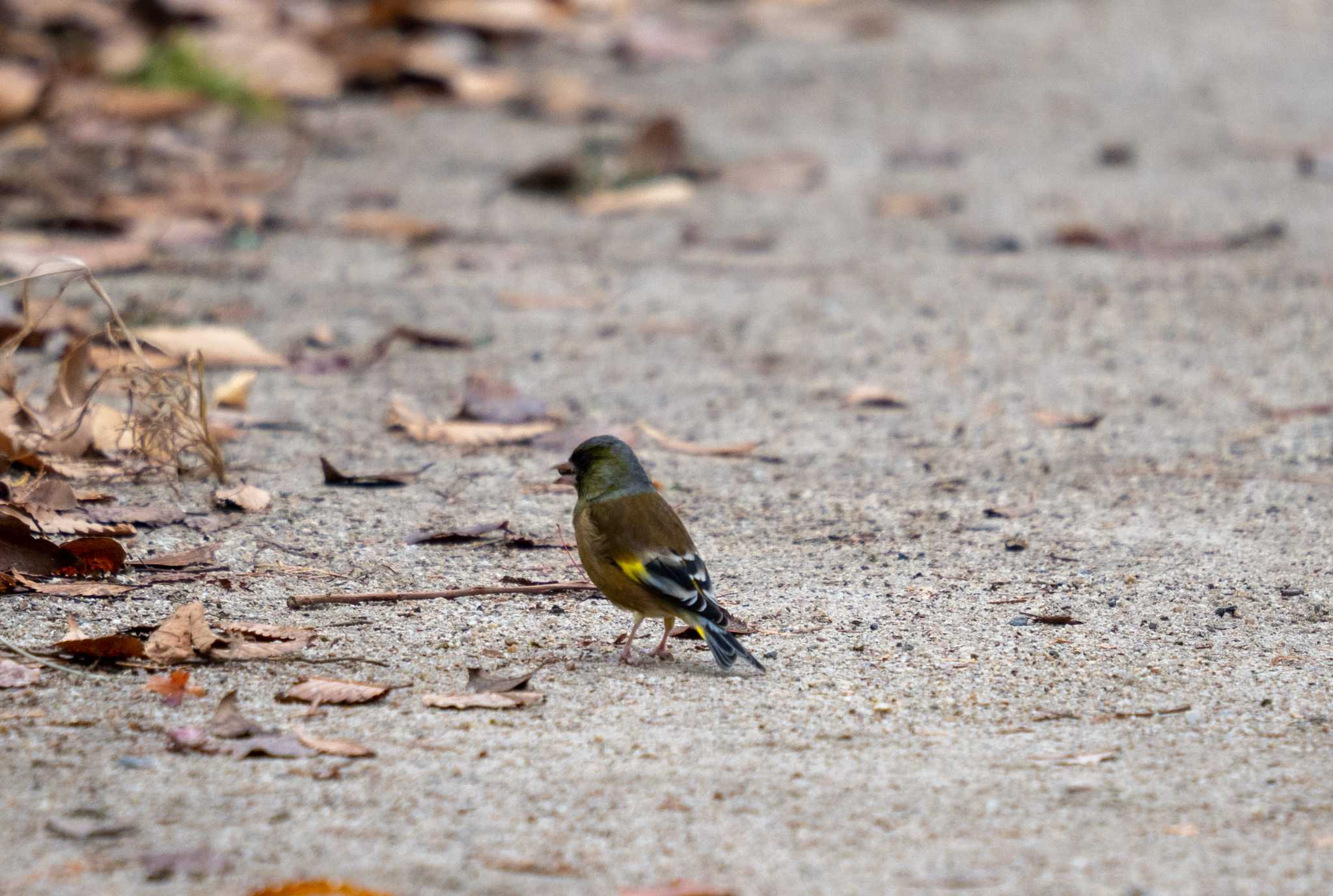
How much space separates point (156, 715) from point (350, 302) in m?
3.31

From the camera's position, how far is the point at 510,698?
2.80 m

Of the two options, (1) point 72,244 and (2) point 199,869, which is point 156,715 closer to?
(2) point 199,869

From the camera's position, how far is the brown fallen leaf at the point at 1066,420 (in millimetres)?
4785

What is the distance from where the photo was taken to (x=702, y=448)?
14.7ft

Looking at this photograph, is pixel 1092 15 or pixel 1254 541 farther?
pixel 1092 15

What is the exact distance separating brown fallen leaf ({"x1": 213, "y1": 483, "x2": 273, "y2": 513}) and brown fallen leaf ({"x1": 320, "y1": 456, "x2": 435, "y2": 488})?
0.21 metres

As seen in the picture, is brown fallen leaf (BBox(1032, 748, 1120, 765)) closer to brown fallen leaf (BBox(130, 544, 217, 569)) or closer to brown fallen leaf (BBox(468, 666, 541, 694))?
brown fallen leaf (BBox(468, 666, 541, 694))

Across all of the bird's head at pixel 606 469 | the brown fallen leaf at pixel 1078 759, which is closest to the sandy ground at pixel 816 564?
the brown fallen leaf at pixel 1078 759

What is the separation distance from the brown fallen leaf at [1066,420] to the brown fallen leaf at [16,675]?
3.07m

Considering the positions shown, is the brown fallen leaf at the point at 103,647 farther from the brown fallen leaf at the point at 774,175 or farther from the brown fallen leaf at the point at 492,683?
the brown fallen leaf at the point at 774,175

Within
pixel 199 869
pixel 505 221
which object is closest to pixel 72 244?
pixel 505 221

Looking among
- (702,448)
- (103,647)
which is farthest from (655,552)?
(702,448)

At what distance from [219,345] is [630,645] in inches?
93.4

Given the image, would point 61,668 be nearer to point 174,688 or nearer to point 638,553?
Result: point 174,688
